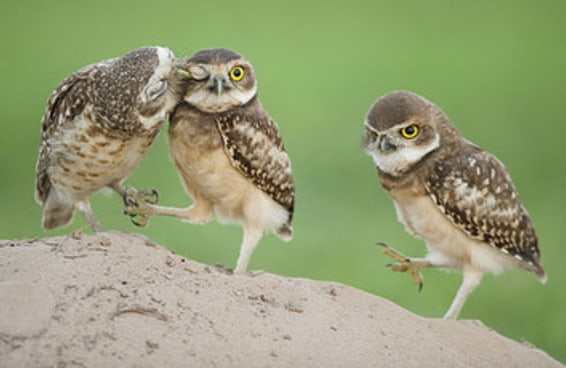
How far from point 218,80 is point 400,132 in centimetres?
113

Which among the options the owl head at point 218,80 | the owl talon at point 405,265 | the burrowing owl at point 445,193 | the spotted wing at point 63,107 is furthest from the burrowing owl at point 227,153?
the owl talon at point 405,265

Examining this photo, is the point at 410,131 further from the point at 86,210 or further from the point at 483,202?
the point at 86,210

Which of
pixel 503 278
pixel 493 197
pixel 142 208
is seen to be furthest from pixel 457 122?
pixel 142 208

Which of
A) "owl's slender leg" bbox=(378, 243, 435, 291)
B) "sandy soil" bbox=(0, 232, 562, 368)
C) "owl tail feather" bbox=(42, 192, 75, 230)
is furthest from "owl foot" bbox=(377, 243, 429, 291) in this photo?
"owl tail feather" bbox=(42, 192, 75, 230)

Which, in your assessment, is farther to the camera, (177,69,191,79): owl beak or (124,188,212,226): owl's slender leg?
(124,188,212,226): owl's slender leg

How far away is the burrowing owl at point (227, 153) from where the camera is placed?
227 inches

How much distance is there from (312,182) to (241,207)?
6.05 m

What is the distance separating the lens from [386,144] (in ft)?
19.7

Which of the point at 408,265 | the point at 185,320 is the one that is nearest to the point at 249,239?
the point at 408,265

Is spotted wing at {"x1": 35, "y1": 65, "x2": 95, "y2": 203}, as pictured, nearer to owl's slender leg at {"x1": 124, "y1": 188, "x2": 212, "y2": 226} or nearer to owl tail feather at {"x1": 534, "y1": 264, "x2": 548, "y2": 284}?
owl's slender leg at {"x1": 124, "y1": 188, "x2": 212, "y2": 226}

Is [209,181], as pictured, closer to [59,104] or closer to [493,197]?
[59,104]

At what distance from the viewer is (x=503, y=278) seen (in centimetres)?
1021

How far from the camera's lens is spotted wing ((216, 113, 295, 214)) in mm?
5852

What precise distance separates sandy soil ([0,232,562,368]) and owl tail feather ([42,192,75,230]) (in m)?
1.17
